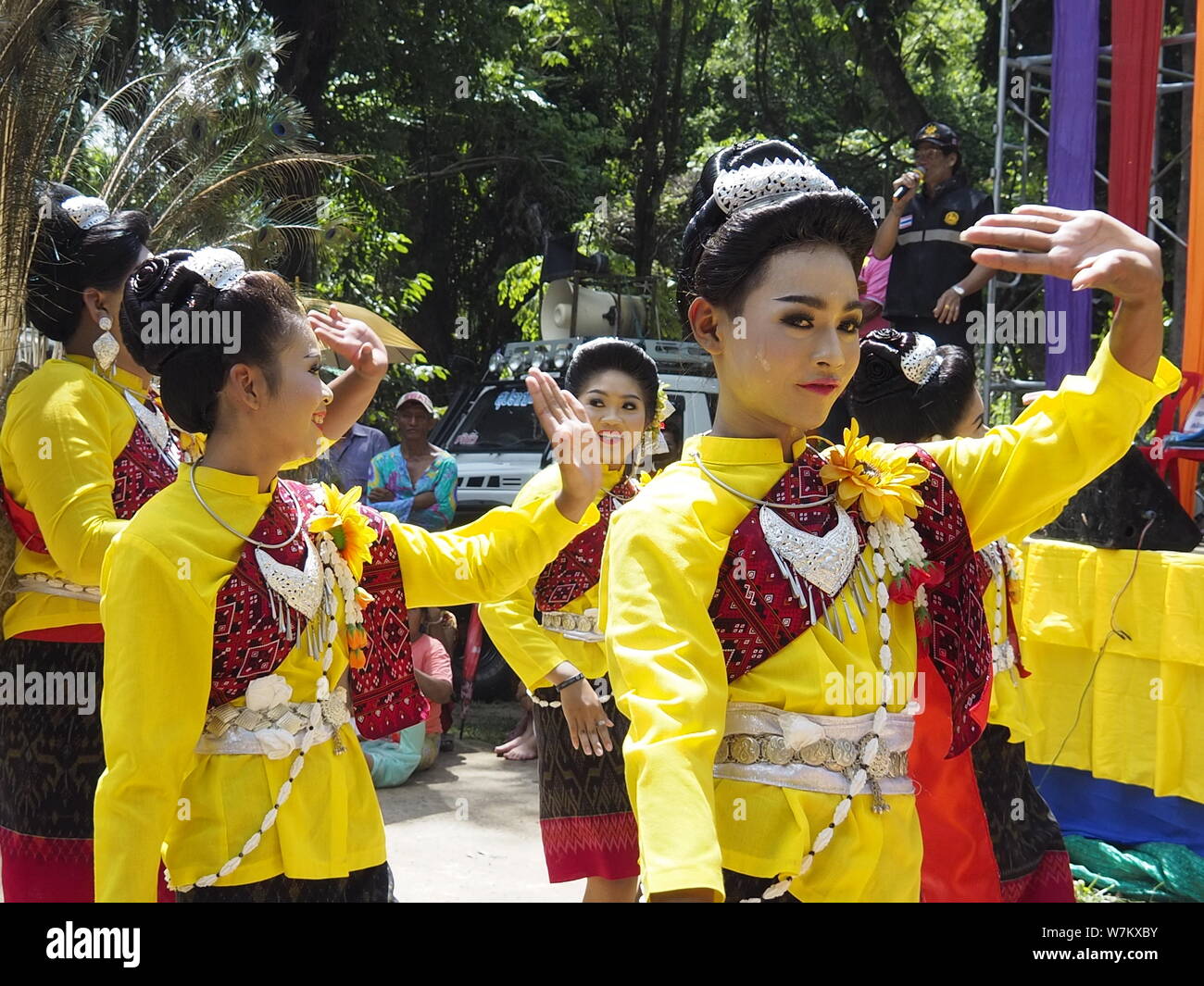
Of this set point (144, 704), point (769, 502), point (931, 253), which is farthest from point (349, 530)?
point (931, 253)

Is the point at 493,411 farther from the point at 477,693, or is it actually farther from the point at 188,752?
the point at 188,752

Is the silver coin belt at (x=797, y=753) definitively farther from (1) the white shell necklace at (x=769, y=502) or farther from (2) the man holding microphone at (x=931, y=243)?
(2) the man holding microphone at (x=931, y=243)

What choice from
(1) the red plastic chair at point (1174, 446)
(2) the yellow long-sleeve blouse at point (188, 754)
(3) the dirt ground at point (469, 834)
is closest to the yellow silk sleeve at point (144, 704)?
(2) the yellow long-sleeve blouse at point (188, 754)

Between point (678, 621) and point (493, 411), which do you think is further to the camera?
point (493, 411)

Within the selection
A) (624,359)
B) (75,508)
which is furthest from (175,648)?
(624,359)

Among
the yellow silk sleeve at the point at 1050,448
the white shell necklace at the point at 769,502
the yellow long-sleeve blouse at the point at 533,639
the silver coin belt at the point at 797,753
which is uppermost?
the yellow silk sleeve at the point at 1050,448

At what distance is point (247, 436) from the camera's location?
2664 mm

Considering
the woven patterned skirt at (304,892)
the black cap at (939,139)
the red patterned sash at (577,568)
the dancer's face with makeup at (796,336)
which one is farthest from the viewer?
the black cap at (939,139)

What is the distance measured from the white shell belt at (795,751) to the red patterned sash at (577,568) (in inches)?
87.3

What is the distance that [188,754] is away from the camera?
2.39 metres

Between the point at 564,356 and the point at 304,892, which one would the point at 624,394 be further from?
the point at 564,356

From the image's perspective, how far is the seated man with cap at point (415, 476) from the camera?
8.23 meters

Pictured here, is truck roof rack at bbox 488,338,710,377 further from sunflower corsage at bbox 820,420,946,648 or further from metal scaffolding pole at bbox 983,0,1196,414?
sunflower corsage at bbox 820,420,946,648

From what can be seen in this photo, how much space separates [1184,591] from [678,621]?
11.9 ft
